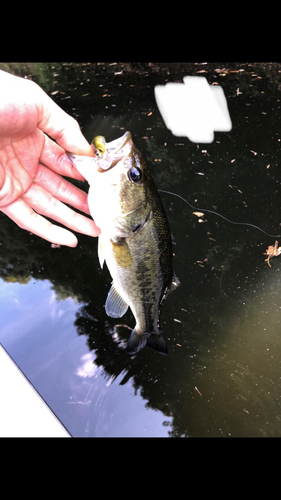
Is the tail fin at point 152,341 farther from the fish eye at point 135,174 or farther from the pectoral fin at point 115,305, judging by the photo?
the fish eye at point 135,174

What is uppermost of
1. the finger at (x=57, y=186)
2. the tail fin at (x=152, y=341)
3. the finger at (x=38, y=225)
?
the finger at (x=57, y=186)

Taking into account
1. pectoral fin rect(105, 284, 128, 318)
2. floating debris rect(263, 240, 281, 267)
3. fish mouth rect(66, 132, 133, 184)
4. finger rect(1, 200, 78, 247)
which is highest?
fish mouth rect(66, 132, 133, 184)

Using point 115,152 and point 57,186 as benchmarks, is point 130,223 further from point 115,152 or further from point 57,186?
point 57,186

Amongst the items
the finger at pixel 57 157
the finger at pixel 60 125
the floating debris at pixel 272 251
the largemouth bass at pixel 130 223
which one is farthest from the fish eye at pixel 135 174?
the floating debris at pixel 272 251

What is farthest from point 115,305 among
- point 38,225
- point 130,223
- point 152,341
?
point 38,225

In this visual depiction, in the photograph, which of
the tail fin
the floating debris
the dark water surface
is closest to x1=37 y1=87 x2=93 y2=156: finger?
the tail fin

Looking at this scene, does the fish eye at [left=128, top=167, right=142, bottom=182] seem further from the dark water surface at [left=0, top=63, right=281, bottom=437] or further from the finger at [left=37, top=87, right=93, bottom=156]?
the dark water surface at [left=0, top=63, right=281, bottom=437]

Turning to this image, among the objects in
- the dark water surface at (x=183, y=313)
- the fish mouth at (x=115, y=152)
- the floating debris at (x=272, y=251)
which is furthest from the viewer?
the floating debris at (x=272, y=251)
